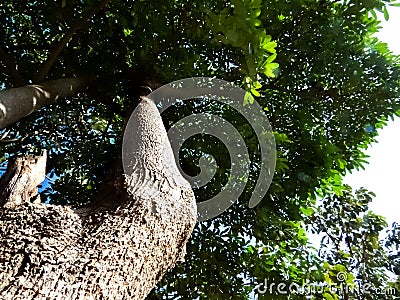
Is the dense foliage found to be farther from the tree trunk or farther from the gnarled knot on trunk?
the gnarled knot on trunk

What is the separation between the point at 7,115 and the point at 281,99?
315cm

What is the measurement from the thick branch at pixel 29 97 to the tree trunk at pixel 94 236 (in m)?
0.96

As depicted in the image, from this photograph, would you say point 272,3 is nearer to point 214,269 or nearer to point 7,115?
point 7,115

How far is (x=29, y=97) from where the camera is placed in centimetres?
304

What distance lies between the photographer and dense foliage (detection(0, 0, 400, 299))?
4094 millimetres

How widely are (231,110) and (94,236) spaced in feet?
9.96

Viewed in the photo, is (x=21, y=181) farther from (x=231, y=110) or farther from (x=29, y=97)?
(x=231, y=110)

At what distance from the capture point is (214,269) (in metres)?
4.32

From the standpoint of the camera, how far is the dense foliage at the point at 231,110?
409 cm

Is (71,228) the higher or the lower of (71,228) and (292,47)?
the lower

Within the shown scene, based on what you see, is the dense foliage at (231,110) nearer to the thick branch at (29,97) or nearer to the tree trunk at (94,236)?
the thick branch at (29,97)

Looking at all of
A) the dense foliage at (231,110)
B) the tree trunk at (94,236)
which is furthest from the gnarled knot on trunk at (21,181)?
the dense foliage at (231,110)

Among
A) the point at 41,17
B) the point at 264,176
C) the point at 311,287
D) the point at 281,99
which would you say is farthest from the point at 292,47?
the point at 41,17

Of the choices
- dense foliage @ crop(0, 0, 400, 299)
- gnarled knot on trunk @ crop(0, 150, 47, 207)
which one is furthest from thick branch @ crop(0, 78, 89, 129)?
gnarled knot on trunk @ crop(0, 150, 47, 207)
